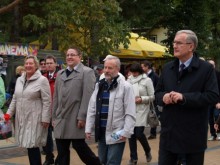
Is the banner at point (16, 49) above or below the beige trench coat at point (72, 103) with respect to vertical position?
above

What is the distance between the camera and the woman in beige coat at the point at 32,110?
6.68 m

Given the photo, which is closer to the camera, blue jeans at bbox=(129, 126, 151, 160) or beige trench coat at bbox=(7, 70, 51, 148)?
beige trench coat at bbox=(7, 70, 51, 148)

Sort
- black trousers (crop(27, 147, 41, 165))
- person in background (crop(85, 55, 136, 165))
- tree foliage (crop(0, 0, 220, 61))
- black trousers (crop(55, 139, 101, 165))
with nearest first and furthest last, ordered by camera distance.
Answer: person in background (crop(85, 55, 136, 165))
black trousers (crop(55, 139, 101, 165))
black trousers (crop(27, 147, 41, 165))
tree foliage (crop(0, 0, 220, 61))

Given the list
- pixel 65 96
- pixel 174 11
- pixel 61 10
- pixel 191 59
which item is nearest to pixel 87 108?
pixel 65 96

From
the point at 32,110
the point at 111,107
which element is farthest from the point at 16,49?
the point at 111,107

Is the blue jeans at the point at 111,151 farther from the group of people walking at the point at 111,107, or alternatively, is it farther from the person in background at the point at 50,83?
the person in background at the point at 50,83

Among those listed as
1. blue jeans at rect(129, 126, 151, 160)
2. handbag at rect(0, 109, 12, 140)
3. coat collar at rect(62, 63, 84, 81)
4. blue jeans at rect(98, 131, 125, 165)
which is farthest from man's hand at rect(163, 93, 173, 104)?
blue jeans at rect(129, 126, 151, 160)

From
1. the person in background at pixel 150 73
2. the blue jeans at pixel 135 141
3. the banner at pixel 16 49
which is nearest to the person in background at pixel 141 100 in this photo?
the blue jeans at pixel 135 141

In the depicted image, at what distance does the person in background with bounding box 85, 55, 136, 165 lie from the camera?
5824 millimetres

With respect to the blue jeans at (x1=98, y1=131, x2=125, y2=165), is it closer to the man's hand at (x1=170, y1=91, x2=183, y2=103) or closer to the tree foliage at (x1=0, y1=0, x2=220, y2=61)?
the man's hand at (x1=170, y1=91, x2=183, y2=103)

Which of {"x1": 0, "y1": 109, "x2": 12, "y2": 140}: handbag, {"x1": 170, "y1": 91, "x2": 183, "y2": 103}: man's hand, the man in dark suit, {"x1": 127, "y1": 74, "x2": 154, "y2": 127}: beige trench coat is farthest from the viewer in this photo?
{"x1": 127, "y1": 74, "x2": 154, "y2": 127}: beige trench coat

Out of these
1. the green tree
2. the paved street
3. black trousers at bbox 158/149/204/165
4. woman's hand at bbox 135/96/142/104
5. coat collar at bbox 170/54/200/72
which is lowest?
the paved street

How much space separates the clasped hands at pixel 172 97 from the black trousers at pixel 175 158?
0.55 meters

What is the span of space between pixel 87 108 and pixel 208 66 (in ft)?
7.41
